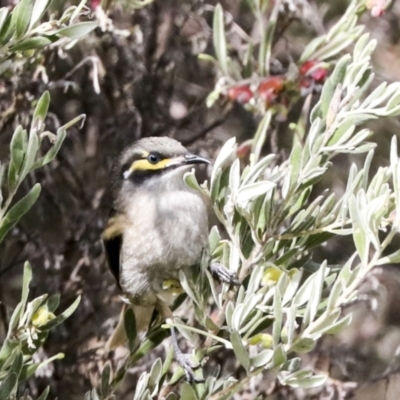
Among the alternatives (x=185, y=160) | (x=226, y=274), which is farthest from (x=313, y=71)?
(x=226, y=274)

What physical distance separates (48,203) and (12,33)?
3.97ft

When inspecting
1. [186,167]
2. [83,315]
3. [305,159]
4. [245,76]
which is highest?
[305,159]

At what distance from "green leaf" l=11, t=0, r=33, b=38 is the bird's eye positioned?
0.79 meters

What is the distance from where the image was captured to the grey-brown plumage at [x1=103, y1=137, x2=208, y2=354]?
1.89 meters

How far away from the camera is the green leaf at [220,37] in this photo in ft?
6.75

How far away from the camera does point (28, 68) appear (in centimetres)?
206

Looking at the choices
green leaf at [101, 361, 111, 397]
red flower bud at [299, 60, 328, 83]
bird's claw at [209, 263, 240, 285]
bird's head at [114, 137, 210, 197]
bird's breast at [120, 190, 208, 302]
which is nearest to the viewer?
bird's claw at [209, 263, 240, 285]

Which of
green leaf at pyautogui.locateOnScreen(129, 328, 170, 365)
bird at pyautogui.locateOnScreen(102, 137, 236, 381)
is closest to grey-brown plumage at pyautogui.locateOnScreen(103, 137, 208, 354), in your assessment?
bird at pyautogui.locateOnScreen(102, 137, 236, 381)

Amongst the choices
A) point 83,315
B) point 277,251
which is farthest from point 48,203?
point 277,251

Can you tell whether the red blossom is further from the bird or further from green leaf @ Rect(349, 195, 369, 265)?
green leaf @ Rect(349, 195, 369, 265)

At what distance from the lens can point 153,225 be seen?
200cm

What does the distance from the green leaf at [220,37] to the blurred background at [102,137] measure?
0.14 metres

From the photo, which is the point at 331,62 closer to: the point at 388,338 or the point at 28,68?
the point at 28,68

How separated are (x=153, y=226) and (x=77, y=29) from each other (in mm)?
777
